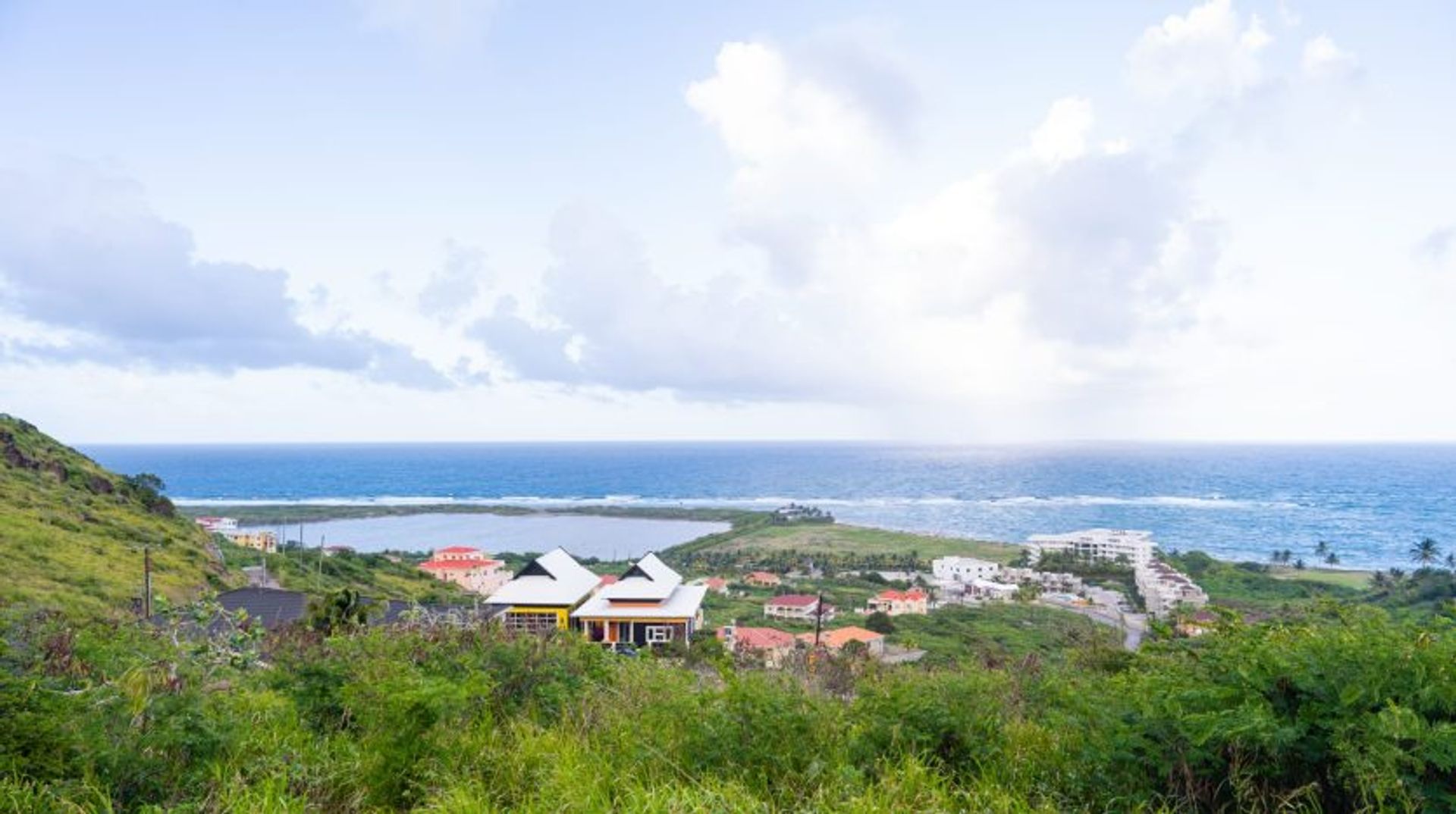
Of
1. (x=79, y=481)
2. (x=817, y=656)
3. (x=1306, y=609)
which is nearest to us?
(x=1306, y=609)

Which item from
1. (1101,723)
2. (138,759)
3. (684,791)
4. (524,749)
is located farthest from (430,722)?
(1101,723)

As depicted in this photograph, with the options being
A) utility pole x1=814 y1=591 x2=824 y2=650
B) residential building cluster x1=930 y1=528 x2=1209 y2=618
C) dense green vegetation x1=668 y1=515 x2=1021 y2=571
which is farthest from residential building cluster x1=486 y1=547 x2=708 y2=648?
dense green vegetation x1=668 y1=515 x2=1021 y2=571

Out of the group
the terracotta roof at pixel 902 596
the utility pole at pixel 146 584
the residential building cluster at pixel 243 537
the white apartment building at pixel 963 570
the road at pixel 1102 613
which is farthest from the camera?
the residential building cluster at pixel 243 537

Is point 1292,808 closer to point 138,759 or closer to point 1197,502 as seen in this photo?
point 138,759

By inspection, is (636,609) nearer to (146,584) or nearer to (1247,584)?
(146,584)

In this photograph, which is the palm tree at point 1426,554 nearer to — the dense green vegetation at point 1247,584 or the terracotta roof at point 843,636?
the dense green vegetation at point 1247,584

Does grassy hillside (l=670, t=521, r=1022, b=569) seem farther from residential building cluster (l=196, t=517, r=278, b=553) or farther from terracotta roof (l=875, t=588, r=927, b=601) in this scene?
residential building cluster (l=196, t=517, r=278, b=553)

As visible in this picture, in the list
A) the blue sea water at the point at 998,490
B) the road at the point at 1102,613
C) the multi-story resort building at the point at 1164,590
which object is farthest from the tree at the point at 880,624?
the blue sea water at the point at 998,490

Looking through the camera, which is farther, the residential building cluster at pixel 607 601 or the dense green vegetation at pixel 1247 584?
the dense green vegetation at pixel 1247 584
